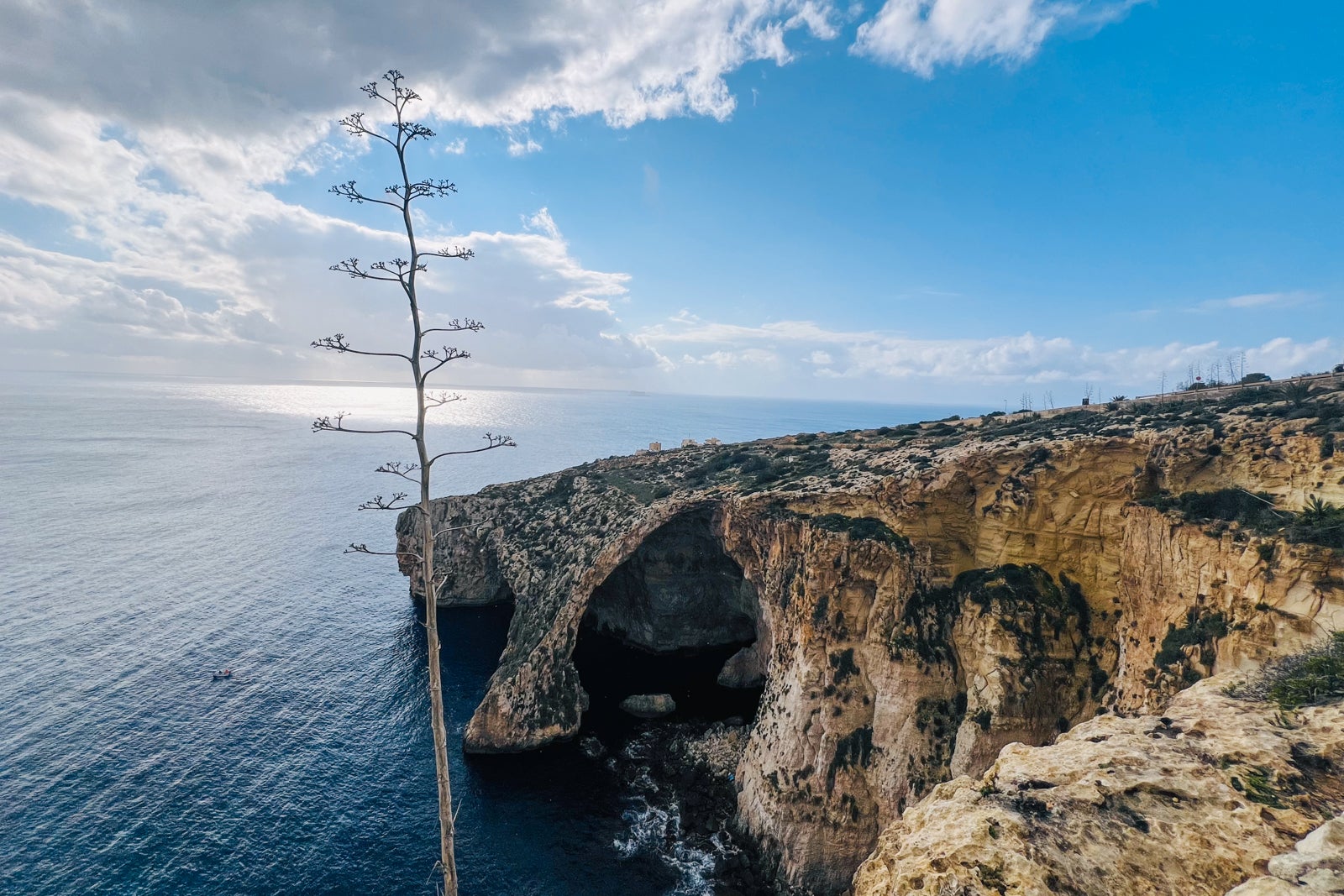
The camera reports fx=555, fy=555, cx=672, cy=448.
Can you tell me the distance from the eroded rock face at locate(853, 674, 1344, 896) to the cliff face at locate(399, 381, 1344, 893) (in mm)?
2477

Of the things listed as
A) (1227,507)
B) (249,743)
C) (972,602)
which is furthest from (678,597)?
(1227,507)

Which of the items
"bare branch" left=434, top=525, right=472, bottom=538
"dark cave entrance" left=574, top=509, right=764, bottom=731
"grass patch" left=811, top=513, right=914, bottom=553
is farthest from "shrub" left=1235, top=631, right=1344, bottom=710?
"bare branch" left=434, top=525, right=472, bottom=538

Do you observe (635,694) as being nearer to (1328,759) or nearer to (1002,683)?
(1002,683)

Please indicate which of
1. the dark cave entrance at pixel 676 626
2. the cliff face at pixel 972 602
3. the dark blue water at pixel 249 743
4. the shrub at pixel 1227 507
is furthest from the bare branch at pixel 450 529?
the shrub at pixel 1227 507

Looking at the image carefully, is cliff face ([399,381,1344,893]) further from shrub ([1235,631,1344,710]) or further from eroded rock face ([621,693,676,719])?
eroded rock face ([621,693,676,719])

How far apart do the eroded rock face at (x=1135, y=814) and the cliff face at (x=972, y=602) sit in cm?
248

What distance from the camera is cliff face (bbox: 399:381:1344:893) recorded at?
1995cm

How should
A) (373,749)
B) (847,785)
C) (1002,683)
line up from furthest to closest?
1. (373,749)
2. (847,785)
3. (1002,683)

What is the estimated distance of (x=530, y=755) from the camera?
3859 cm

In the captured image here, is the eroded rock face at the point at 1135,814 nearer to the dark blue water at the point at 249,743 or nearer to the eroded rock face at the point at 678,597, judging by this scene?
the dark blue water at the point at 249,743

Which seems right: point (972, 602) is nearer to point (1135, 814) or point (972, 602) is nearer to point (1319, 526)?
point (1319, 526)

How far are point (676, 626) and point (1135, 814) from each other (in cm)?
4688

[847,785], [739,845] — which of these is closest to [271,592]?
[739,845]

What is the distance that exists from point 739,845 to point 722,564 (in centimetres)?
2517
